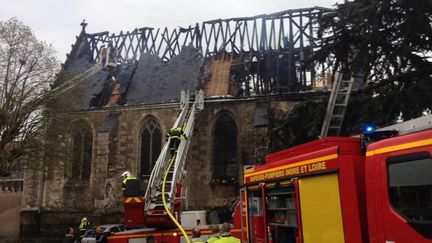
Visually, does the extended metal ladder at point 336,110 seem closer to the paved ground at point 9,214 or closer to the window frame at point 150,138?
the window frame at point 150,138

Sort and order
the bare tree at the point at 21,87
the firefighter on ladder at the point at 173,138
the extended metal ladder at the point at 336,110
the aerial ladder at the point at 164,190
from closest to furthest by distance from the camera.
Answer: the aerial ladder at the point at 164,190 → the extended metal ladder at the point at 336,110 → the firefighter on ladder at the point at 173,138 → the bare tree at the point at 21,87

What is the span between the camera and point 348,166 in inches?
189

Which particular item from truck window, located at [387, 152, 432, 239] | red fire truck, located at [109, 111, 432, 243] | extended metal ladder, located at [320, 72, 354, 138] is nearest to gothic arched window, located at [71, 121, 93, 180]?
extended metal ladder, located at [320, 72, 354, 138]

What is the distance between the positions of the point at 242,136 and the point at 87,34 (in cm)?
1577

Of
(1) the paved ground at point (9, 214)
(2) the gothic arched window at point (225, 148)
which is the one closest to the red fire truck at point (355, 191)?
(2) the gothic arched window at point (225, 148)

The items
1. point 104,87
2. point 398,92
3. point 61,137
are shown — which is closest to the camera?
point 398,92

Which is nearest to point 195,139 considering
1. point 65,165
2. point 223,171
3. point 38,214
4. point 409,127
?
point 223,171

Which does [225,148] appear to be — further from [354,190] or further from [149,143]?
[354,190]

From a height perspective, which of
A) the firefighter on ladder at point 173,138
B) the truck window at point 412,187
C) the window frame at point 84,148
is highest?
the window frame at point 84,148

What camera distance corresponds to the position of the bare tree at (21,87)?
725 inches

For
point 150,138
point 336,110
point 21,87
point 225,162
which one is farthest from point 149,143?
point 336,110

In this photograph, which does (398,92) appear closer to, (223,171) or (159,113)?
(223,171)

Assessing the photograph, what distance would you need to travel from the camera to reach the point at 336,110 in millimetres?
13125

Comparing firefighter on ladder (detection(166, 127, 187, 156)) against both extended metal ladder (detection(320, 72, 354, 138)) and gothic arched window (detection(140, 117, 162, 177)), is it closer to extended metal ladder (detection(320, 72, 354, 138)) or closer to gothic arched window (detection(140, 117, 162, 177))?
extended metal ladder (detection(320, 72, 354, 138))
